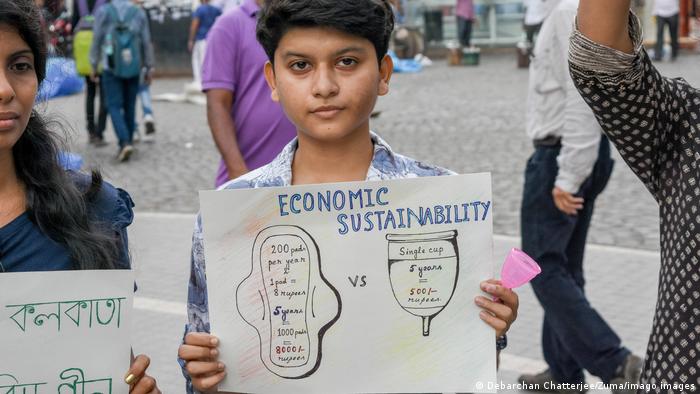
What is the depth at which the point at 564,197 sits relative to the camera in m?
4.54

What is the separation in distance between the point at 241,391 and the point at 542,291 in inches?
103

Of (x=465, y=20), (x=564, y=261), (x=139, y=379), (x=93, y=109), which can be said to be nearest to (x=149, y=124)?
(x=93, y=109)

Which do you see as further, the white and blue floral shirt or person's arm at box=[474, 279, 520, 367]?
the white and blue floral shirt

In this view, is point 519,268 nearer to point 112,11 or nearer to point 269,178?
point 269,178

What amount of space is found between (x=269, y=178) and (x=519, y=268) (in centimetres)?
65

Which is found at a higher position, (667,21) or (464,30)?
(667,21)

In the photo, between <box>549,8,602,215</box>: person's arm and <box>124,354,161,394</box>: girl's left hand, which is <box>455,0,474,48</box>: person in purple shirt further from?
<box>124,354,161,394</box>: girl's left hand

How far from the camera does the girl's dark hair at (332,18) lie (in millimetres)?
2453

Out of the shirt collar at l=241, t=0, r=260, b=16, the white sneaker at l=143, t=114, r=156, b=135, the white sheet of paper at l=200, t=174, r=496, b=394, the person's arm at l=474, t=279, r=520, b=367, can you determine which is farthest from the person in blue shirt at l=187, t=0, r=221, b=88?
the person's arm at l=474, t=279, r=520, b=367

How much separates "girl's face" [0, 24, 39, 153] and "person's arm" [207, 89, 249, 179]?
2093 millimetres

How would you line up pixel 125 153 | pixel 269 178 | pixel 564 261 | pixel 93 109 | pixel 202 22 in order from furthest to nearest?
pixel 202 22 → pixel 93 109 → pixel 125 153 → pixel 564 261 → pixel 269 178

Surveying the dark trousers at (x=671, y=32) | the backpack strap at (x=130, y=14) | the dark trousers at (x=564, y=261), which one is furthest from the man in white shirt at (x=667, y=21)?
the dark trousers at (x=564, y=261)

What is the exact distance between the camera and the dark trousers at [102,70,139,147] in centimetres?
1146

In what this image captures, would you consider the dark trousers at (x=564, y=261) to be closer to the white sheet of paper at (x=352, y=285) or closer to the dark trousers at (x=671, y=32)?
the white sheet of paper at (x=352, y=285)
